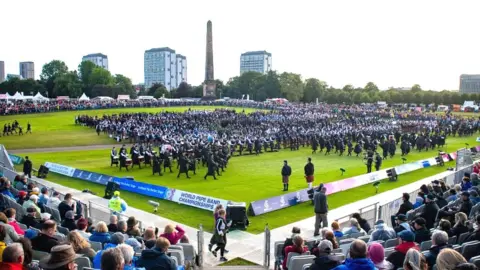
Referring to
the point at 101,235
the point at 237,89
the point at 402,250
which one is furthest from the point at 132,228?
the point at 237,89

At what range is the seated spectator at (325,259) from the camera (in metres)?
6.50

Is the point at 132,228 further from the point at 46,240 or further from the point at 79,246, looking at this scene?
the point at 79,246

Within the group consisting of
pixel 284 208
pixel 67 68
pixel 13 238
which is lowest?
pixel 284 208

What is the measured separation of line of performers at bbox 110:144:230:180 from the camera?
81.5 feet

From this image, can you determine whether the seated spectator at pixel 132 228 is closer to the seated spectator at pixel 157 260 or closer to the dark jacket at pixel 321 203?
the seated spectator at pixel 157 260

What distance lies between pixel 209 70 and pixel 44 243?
93.8m

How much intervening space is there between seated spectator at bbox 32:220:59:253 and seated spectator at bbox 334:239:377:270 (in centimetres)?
477

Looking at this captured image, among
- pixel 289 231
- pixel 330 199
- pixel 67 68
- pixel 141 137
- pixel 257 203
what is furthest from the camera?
pixel 67 68

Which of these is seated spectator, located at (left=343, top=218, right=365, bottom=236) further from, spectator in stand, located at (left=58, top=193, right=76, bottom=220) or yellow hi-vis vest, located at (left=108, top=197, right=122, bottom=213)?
spectator in stand, located at (left=58, top=193, right=76, bottom=220)

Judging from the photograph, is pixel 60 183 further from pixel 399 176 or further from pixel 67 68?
pixel 67 68

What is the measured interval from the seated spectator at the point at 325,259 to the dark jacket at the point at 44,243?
Result: 171 inches

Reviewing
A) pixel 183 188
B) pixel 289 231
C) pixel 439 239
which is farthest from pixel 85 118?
pixel 439 239

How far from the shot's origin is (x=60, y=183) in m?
23.3

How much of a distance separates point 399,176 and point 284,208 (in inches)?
421
